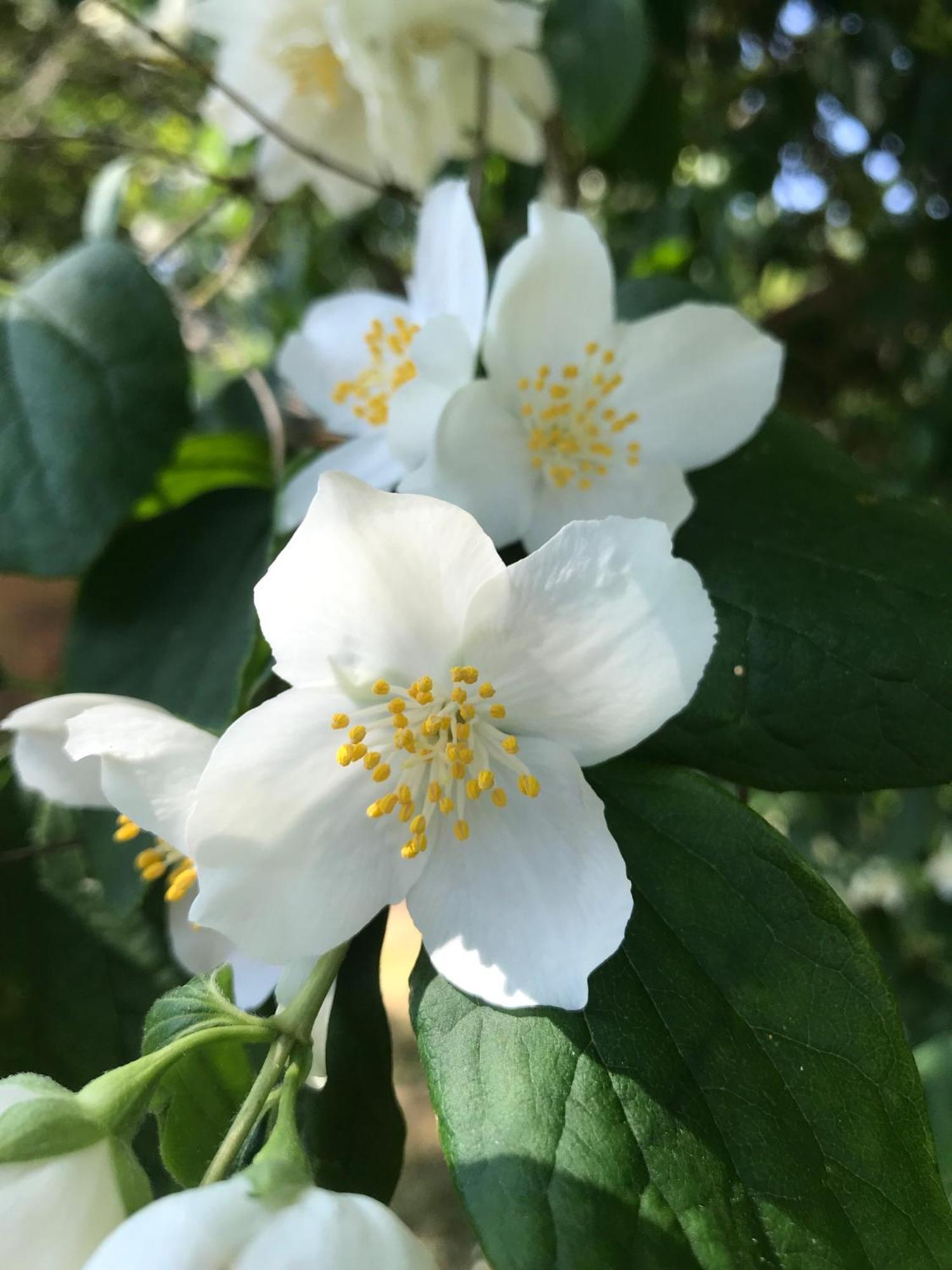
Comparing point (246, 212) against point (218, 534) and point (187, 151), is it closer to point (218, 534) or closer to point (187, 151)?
point (187, 151)

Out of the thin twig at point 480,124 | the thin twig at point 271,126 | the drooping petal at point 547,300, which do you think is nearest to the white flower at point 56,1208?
the drooping petal at point 547,300

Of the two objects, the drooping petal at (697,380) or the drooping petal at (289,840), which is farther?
the drooping petal at (697,380)

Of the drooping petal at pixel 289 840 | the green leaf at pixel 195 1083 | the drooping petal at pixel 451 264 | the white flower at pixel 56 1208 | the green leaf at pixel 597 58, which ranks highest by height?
the green leaf at pixel 597 58

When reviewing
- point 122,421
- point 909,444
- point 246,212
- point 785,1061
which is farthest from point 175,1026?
point 246,212

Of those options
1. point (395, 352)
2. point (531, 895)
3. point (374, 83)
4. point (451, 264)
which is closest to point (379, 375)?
point (395, 352)

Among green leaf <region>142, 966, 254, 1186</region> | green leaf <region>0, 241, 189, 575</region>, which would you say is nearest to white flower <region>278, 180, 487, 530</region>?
green leaf <region>0, 241, 189, 575</region>

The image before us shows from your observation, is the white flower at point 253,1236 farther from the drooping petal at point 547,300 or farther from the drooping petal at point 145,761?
the drooping petal at point 547,300

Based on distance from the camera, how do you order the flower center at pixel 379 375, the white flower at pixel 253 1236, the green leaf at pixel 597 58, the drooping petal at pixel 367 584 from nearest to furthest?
the white flower at pixel 253 1236, the drooping petal at pixel 367 584, the flower center at pixel 379 375, the green leaf at pixel 597 58

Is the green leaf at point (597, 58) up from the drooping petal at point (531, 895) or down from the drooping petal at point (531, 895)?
up
